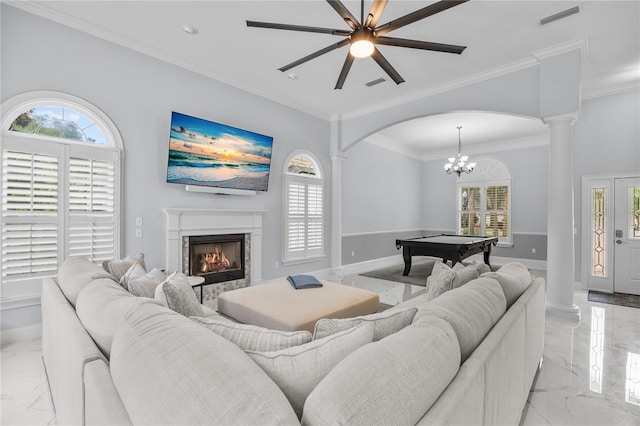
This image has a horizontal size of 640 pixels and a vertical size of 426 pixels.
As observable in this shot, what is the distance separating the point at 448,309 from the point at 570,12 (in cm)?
361

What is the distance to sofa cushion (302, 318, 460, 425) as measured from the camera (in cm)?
70

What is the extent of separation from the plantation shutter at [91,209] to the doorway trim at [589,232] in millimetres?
7082

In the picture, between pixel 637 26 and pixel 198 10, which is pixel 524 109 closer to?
pixel 637 26

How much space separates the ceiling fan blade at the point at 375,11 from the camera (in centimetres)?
208

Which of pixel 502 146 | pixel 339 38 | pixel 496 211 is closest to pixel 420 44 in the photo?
pixel 339 38

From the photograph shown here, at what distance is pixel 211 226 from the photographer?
14.4ft

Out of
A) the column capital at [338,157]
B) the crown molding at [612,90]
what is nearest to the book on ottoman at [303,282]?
the column capital at [338,157]

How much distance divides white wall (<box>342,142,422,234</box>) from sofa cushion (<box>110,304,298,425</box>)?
594 cm

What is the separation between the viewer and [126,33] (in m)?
3.49

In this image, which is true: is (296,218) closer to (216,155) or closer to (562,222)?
(216,155)

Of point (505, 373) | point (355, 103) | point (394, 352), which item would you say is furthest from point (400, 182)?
point (394, 352)

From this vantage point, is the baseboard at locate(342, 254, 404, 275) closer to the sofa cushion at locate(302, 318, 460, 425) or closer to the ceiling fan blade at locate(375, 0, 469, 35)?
the ceiling fan blade at locate(375, 0, 469, 35)

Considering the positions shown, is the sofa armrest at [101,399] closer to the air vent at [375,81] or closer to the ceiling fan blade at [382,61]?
the ceiling fan blade at [382,61]

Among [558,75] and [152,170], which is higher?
[558,75]
